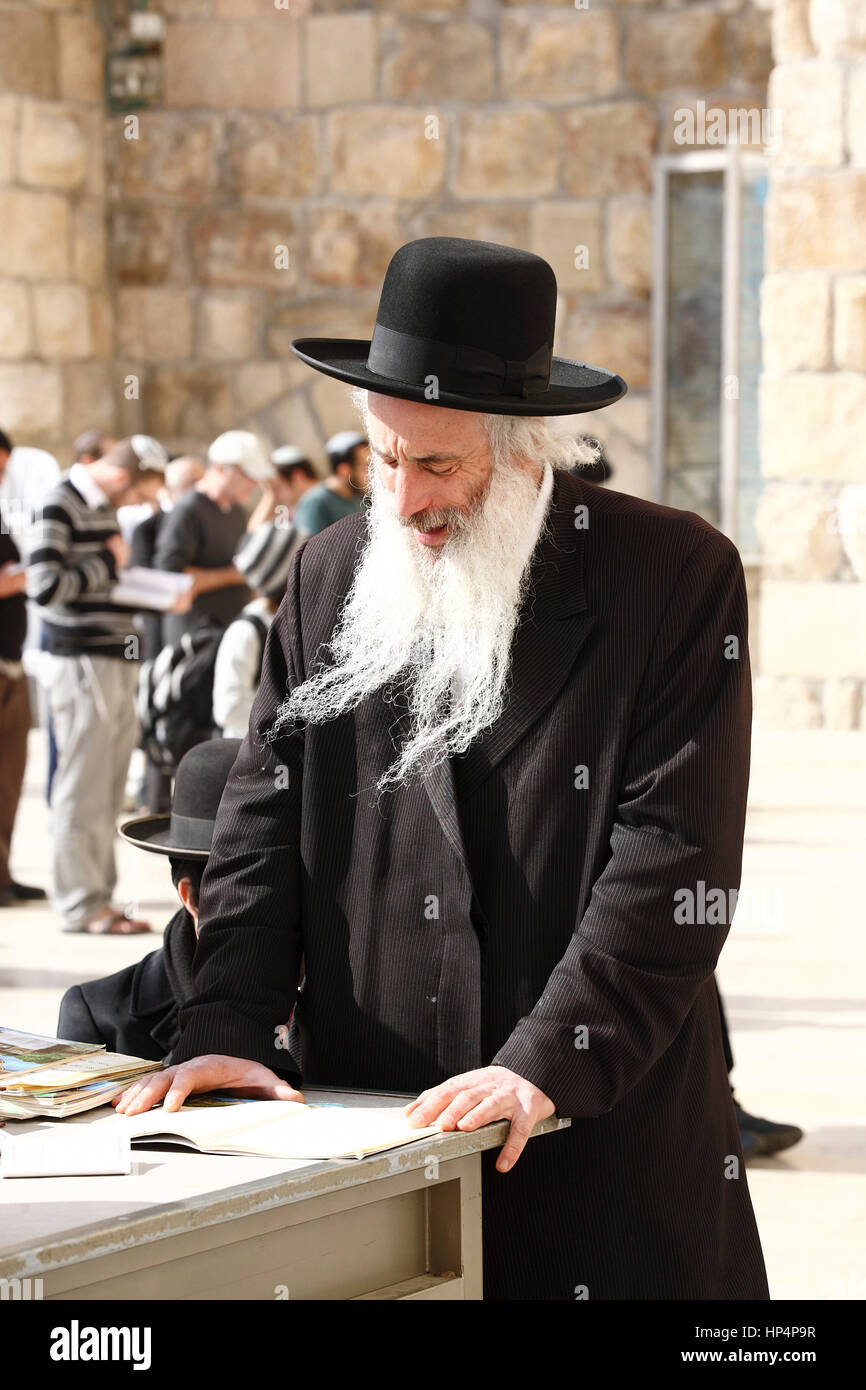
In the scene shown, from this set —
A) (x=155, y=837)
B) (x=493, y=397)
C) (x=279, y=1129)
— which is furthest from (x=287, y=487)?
(x=279, y=1129)

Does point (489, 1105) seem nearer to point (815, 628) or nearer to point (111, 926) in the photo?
point (111, 926)

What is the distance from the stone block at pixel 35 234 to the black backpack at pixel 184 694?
5.85 meters

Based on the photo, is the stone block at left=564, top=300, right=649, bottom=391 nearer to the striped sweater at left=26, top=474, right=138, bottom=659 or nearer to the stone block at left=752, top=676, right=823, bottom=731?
the stone block at left=752, top=676, right=823, bottom=731

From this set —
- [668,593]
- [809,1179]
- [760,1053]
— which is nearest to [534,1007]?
[668,593]

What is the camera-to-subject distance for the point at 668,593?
228 centimetres

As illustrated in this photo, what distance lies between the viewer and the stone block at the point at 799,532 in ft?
33.2

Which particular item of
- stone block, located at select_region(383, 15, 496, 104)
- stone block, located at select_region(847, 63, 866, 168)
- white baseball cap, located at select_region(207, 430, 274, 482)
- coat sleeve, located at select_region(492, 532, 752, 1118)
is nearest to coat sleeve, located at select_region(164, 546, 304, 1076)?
coat sleeve, located at select_region(492, 532, 752, 1118)

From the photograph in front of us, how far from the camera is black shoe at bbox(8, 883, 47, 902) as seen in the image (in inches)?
305

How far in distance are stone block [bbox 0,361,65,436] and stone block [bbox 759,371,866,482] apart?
500cm

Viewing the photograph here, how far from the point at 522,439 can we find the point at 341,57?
11056 millimetres

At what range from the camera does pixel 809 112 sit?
989cm

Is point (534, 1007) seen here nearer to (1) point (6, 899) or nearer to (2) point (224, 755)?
(2) point (224, 755)

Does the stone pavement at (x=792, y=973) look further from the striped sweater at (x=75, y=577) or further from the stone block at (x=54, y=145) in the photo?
the stone block at (x=54, y=145)

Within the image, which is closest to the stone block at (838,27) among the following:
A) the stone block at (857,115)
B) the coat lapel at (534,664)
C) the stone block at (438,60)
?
the stone block at (857,115)
